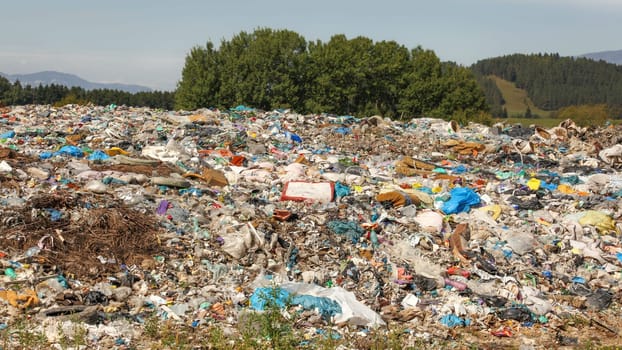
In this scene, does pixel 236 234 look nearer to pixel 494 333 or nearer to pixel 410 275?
pixel 410 275

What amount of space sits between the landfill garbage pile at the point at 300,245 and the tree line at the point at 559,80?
3167 inches

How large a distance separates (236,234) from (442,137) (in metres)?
10.1

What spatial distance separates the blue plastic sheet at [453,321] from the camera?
5.48 metres

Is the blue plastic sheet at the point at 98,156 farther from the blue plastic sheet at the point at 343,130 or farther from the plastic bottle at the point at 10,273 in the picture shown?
the blue plastic sheet at the point at 343,130

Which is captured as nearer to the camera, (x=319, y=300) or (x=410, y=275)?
(x=319, y=300)

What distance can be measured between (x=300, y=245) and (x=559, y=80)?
328ft

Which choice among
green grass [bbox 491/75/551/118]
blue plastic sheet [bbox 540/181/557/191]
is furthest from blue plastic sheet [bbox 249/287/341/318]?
green grass [bbox 491/75/551/118]

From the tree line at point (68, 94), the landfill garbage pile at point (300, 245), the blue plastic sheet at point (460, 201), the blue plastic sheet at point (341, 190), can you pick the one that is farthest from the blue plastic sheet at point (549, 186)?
the tree line at point (68, 94)

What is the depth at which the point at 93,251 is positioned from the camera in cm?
592

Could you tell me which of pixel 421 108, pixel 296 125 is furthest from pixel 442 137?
pixel 421 108

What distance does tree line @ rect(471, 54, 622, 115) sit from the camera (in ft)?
294

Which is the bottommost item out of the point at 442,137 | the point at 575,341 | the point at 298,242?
the point at 575,341

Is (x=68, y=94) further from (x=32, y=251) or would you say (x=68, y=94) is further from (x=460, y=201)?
(x=32, y=251)

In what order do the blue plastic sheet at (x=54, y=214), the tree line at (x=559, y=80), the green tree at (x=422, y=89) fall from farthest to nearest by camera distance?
the tree line at (x=559, y=80) → the green tree at (x=422, y=89) → the blue plastic sheet at (x=54, y=214)
